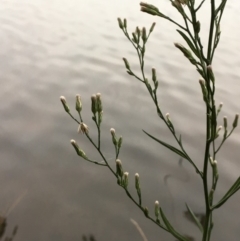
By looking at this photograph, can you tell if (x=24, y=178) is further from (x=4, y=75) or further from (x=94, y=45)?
(x=94, y=45)

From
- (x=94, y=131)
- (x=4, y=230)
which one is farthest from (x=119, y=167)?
(x=94, y=131)

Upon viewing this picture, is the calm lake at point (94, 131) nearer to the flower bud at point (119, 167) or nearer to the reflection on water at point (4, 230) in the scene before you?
the reflection on water at point (4, 230)

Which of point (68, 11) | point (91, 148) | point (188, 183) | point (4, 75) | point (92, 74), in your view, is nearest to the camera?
point (188, 183)

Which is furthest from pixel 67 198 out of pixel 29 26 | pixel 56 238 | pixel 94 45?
pixel 29 26

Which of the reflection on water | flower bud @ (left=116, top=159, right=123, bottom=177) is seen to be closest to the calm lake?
the reflection on water

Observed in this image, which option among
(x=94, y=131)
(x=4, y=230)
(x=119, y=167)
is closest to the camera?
(x=119, y=167)

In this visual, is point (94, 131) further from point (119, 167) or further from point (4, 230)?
point (119, 167)

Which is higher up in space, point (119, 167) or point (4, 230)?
point (119, 167)

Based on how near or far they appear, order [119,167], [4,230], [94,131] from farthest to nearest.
Result: 1. [94,131]
2. [4,230]
3. [119,167]
